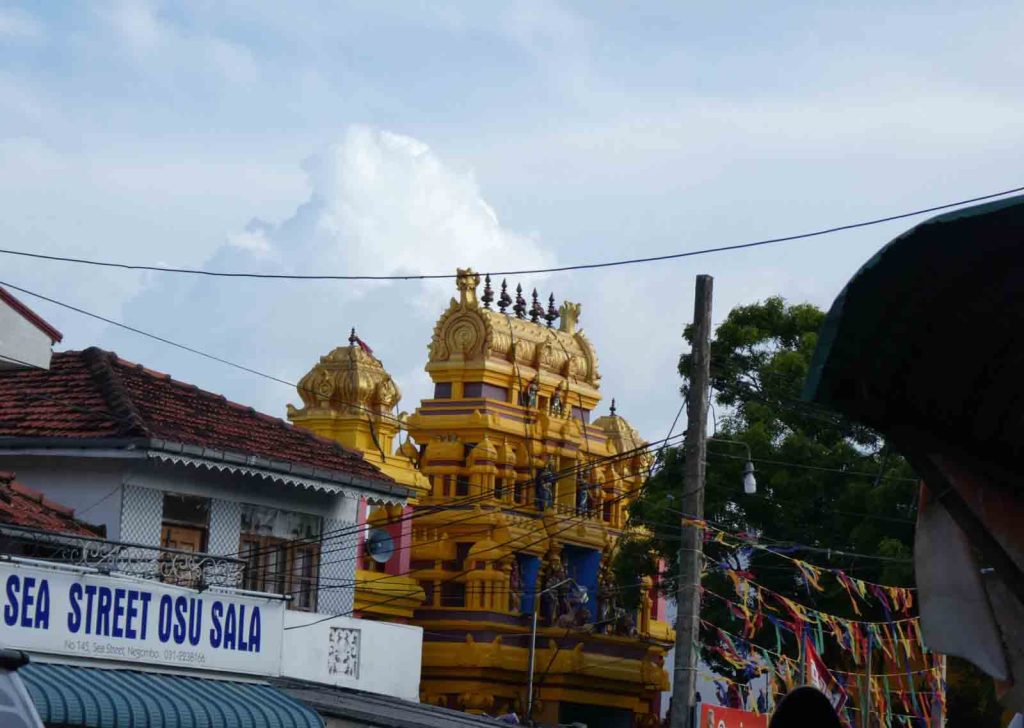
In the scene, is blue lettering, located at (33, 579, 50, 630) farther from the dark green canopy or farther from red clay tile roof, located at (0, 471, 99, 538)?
the dark green canopy

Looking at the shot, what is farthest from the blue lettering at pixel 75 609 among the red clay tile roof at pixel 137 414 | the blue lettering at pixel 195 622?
the red clay tile roof at pixel 137 414

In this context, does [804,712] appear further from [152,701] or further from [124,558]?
[124,558]

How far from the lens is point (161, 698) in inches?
773

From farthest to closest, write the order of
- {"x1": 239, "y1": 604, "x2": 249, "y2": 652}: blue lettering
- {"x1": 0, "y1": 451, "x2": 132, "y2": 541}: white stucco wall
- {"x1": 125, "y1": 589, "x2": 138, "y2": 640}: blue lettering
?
{"x1": 0, "y1": 451, "x2": 132, "y2": 541}: white stucco wall, {"x1": 239, "y1": 604, "x2": 249, "y2": 652}: blue lettering, {"x1": 125, "y1": 589, "x2": 138, "y2": 640}: blue lettering

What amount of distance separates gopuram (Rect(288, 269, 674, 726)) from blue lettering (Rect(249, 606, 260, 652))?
17.3 m

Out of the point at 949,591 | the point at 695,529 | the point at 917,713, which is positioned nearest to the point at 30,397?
the point at 695,529

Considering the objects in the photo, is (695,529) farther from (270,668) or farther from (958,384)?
(958,384)

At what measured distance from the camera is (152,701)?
19.4 m

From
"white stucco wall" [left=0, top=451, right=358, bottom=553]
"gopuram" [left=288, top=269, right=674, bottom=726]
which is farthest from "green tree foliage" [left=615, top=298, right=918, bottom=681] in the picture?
"white stucco wall" [left=0, top=451, right=358, bottom=553]

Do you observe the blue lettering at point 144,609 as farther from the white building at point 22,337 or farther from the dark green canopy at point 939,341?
the dark green canopy at point 939,341

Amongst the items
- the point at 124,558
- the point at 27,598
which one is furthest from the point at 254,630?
the point at 27,598

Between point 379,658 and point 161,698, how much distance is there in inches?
253

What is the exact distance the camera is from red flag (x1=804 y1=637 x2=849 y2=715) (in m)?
26.3

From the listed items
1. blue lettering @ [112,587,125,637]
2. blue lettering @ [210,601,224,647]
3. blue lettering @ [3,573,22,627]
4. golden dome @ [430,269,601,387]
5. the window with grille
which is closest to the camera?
blue lettering @ [3,573,22,627]
